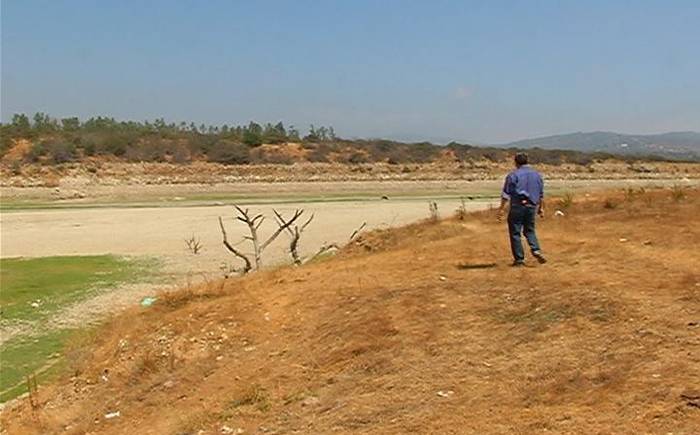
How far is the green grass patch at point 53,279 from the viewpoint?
1625 centimetres

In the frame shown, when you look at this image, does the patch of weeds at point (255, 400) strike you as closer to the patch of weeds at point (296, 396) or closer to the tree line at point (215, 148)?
the patch of weeds at point (296, 396)

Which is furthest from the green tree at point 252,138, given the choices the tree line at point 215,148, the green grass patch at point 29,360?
the green grass patch at point 29,360

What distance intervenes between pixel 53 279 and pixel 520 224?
42.3ft

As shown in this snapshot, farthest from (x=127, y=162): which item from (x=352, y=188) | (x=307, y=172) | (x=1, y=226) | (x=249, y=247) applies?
(x=249, y=247)

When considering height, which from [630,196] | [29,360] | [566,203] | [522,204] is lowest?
[29,360]

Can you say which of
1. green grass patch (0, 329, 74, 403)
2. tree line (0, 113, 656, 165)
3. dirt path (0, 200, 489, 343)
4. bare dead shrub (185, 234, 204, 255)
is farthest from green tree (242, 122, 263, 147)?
green grass patch (0, 329, 74, 403)

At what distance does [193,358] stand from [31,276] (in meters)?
12.0

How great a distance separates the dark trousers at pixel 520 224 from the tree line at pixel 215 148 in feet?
198

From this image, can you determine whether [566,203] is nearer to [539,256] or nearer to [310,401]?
[539,256]

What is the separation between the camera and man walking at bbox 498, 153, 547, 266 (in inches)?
425

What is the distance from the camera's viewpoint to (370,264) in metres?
13.1

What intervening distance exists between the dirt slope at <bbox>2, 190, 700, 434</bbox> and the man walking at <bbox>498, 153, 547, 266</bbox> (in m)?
0.40

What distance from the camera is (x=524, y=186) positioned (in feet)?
35.5

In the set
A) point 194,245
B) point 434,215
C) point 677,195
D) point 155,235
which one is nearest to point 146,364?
point 434,215
